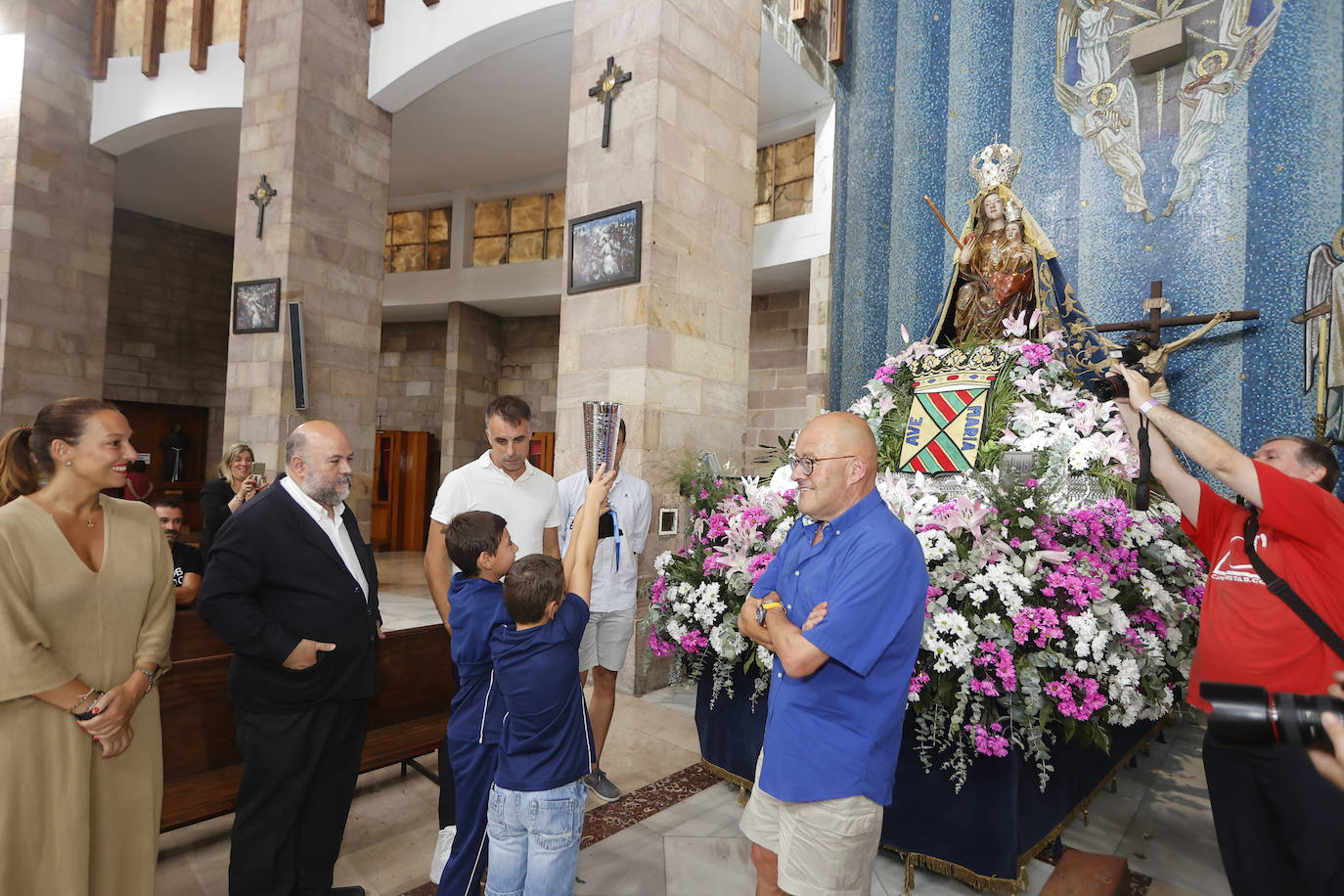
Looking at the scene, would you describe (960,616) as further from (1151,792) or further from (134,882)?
(134,882)

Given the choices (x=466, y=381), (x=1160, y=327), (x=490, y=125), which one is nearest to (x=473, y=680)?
(x=1160, y=327)

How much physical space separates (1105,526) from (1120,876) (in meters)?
1.67

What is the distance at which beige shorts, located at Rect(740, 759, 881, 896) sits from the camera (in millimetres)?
1562

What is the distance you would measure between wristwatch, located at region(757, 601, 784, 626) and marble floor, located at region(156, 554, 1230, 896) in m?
1.10

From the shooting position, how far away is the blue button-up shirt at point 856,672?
59.6 inches

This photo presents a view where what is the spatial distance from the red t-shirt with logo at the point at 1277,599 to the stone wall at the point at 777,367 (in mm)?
7205

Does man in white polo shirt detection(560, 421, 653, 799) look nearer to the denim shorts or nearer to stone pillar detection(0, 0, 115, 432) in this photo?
the denim shorts

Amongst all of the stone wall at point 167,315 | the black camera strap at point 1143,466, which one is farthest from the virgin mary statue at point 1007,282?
the stone wall at point 167,315

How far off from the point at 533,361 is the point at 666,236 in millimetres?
7431

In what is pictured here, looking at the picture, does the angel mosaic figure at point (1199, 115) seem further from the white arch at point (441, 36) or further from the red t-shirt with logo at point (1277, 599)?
the white arch at point (441, 36)

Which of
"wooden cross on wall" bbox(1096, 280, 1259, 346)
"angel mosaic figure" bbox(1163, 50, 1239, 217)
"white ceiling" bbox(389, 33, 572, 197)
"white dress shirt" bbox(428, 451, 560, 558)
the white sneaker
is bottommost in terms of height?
the white sneaker

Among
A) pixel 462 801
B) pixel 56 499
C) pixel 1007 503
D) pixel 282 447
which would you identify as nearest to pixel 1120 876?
pixel 1007 503

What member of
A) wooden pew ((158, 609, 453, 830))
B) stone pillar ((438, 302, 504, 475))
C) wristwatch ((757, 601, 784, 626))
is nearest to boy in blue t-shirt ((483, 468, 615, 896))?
wristwatch ((757, 601, 784, 626))

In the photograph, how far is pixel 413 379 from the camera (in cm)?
1243
